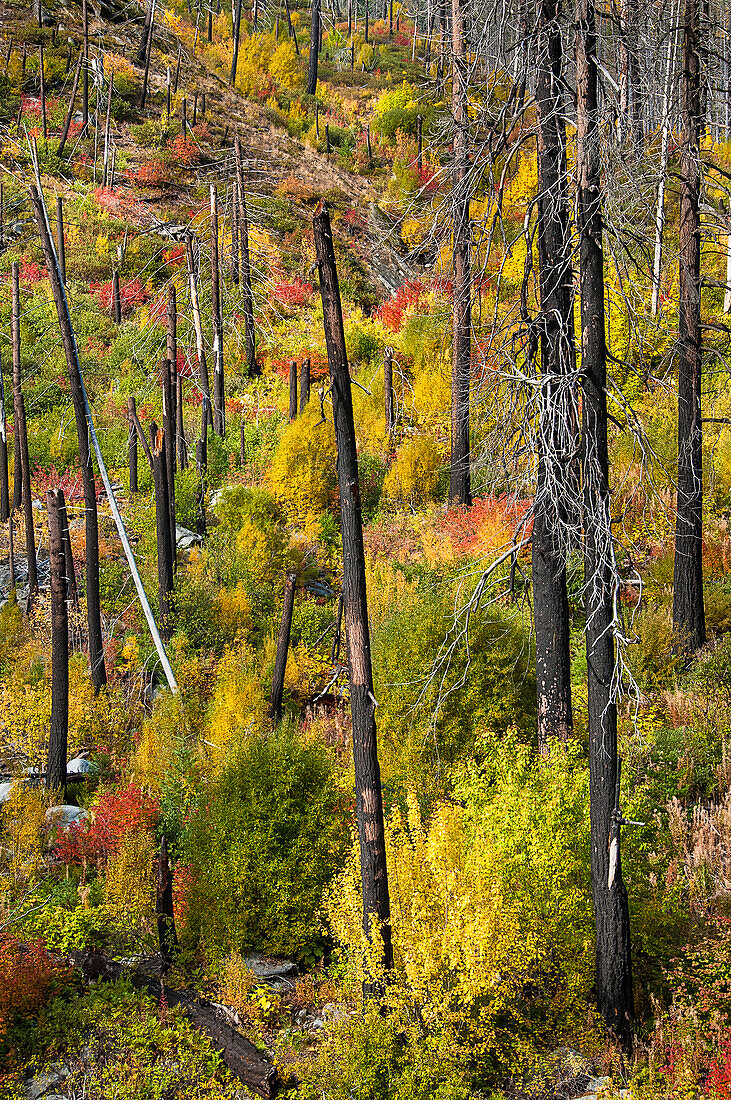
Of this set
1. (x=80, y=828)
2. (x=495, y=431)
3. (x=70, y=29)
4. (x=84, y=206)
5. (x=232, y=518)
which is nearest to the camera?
(x=495, y=431)

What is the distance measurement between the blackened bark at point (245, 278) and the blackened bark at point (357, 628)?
24.1m

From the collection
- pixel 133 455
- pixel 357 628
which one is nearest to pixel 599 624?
pixel 357 628

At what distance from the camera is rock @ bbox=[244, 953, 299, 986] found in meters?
9.39

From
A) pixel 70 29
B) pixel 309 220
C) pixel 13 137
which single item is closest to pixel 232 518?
pixel 309 220

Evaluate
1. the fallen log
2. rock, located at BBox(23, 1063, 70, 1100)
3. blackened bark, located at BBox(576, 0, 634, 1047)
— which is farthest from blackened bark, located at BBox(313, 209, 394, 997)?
rock, located at BBox(23, 1063, 70, 1100)

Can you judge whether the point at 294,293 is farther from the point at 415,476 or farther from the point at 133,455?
the point at 415,476

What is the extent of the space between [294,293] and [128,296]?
7.58m

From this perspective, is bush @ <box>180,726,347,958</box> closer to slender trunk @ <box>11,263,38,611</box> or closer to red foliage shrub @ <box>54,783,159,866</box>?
red foliage shrub @ <box>54,783,159,866</box>

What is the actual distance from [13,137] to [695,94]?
38.9m

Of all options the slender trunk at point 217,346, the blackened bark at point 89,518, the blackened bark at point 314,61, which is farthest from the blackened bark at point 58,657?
the blackened bark at point 314,61

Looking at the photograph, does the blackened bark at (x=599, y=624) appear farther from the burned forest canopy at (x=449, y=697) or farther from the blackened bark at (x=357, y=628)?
the blackened bark at (x=357, y=628)

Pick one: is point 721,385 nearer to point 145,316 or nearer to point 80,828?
point 80,828

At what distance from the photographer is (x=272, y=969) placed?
375 inches

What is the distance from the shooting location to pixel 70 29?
4781cm
